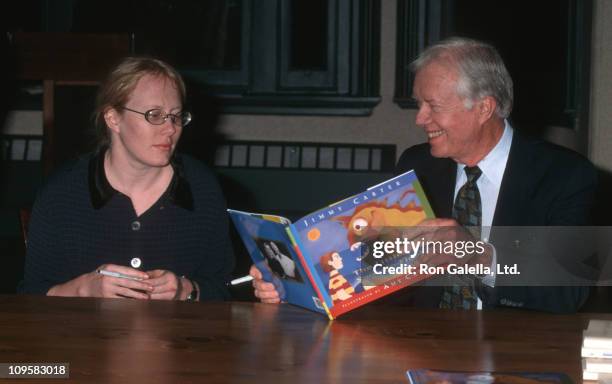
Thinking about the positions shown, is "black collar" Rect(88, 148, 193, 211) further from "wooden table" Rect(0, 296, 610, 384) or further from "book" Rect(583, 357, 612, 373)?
"book" Rect(583, 357, 612, 373)

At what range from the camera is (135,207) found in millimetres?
2713

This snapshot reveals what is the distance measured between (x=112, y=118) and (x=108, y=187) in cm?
19

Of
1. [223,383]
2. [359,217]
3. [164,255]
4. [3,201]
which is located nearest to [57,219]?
[164,255]

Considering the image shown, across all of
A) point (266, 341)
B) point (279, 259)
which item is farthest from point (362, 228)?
point (266, 341)

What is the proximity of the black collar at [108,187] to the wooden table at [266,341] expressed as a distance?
1.31 feet

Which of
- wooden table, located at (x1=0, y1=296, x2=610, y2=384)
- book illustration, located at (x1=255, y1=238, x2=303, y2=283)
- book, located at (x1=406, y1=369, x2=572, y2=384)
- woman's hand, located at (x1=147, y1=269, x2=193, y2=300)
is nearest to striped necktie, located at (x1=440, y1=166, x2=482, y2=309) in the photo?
wooden table, located at (x1=0, y1=296, x2=610, y2=384)

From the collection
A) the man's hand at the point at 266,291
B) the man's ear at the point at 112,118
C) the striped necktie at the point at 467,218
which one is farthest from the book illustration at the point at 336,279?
the man's ear at the point at 112,118

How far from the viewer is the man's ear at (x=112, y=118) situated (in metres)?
2.72

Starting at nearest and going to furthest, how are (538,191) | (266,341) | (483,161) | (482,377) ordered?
(482,377), (266,341), (538,191), (483,161)

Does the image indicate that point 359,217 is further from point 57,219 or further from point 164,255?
point 57,219

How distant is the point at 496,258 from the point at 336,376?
844 mm

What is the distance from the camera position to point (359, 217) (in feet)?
7.06

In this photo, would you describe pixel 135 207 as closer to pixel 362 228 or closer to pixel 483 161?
pixel 362 228

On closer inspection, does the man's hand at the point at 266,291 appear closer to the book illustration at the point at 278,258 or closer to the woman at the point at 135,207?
the book illustration at the point at 278,258
